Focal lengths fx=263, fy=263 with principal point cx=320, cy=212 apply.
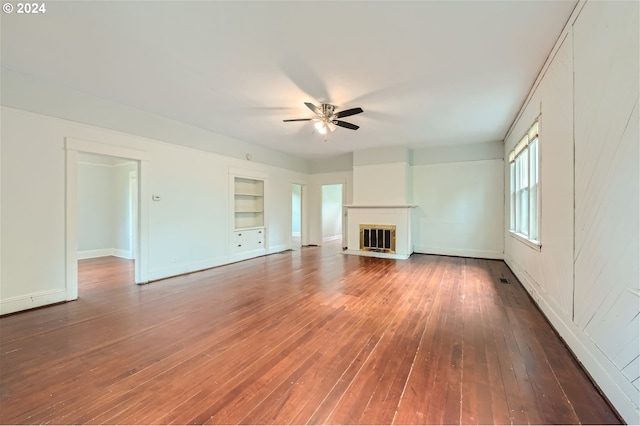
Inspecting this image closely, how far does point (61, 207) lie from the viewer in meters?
3.39

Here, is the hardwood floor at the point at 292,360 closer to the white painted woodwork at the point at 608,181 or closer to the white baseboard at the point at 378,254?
the white painted woodwork at the point at 608,181

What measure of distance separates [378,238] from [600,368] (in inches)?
196

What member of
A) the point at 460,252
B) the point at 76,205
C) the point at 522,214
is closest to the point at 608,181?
the point at 522,214

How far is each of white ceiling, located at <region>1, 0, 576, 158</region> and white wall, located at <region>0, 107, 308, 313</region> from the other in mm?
646

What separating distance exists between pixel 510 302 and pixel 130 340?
4.26 meters

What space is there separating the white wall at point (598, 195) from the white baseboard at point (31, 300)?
5382 mm

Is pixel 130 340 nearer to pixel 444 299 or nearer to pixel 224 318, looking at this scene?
pixel 224 318

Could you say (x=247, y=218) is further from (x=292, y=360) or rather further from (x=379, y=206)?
(x=292, y=360)

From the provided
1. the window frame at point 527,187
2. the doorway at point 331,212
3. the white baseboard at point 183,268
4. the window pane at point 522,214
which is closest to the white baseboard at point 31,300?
the white baseboard at point 183,268

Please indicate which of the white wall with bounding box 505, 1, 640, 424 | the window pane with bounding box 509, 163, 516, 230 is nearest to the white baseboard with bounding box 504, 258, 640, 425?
the white wall with bounding box 505, 1, 640, 424

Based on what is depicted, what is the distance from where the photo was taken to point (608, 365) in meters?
1.66

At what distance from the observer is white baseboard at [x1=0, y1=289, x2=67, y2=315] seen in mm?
2961

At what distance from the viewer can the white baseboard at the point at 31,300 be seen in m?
2.96

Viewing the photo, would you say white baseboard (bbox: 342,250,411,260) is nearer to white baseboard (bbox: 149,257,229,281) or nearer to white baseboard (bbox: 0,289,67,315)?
white baseboard (bbox: 149,257,229,281)
